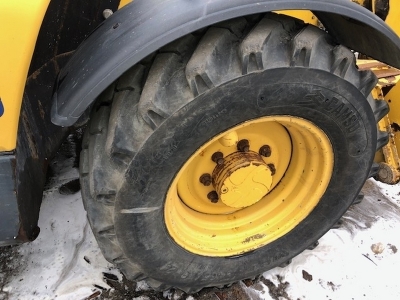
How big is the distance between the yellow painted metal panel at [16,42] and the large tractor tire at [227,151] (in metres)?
0.30

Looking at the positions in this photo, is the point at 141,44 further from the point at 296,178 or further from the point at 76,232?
the point at 76,232

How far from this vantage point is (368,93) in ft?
5.06

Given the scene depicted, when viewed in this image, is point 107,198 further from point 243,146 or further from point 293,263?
point 293,263

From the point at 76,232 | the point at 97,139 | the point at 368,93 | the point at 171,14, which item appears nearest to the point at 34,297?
the point at 76,232

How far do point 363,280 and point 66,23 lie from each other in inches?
73.4

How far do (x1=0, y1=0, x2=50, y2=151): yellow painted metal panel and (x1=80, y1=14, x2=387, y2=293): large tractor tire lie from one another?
0.30m

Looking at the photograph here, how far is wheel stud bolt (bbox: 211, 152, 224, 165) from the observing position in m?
1.74

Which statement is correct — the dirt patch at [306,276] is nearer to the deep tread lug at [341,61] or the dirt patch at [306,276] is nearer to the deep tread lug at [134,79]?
the deep tread lug at [341,61]

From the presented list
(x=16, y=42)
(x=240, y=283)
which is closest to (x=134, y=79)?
(x=16, y=42)

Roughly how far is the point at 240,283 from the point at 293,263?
11.7 inches

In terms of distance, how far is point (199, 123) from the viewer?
4.39 ft

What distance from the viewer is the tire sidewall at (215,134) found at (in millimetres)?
1325

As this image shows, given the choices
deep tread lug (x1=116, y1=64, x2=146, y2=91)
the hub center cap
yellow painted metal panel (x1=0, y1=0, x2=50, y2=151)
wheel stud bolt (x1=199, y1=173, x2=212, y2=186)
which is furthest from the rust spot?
yellow painted metal panel (x1=0, y1=0, x2=50, y2=151)

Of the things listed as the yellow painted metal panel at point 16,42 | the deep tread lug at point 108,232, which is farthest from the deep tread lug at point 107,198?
the yellow painted metal panel at point 16,42
